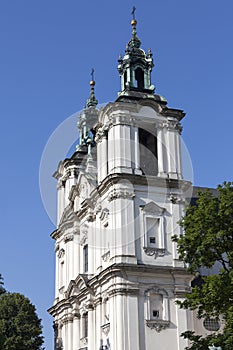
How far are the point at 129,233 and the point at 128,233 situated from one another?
66 mm

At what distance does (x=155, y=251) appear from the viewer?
1487 inches

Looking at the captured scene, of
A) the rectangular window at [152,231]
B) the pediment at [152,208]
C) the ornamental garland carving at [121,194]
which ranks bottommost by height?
the rectangular window at [152,231]

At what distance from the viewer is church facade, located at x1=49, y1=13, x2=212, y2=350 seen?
36.2 meters

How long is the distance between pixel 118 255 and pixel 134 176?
16.6ft

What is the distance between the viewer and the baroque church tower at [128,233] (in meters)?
36.2

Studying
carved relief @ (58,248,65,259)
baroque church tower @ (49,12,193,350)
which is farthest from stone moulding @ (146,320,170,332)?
carved relief @ (58,248,65,259)

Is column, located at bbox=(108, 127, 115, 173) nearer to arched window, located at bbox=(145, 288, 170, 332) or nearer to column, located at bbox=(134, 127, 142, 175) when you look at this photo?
column, located at bbox=(134, 127, 142, 175)

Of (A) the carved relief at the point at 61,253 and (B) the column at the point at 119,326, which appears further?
(A) the carved relief at the point at 61,253

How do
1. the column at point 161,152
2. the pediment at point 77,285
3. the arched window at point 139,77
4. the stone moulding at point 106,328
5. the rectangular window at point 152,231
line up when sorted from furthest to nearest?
1. the arched window at point 139,77
2. the pediment at point 77,285
3. the column at point 161,152
4. the rectangular window at point 152,231
5. the stone moulding at point 106,328

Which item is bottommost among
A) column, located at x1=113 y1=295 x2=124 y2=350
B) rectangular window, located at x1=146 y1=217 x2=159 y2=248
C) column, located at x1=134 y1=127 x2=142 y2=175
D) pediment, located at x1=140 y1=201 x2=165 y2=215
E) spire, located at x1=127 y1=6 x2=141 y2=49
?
column, located at x1=113 y1=295 x2=124 y2=350

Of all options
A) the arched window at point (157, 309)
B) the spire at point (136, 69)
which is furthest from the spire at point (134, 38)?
the arched window at point (157, 309)

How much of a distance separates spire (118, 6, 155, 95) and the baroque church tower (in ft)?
0.23

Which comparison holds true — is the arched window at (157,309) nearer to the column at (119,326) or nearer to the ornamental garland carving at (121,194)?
the column at (119,326)

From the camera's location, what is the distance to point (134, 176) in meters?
38.9
